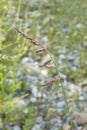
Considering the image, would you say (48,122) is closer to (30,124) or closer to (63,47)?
(30,124)

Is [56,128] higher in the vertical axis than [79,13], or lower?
lower

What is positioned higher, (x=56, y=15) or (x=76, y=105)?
(x=56, y=15)

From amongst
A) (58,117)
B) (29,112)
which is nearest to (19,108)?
(29,112)

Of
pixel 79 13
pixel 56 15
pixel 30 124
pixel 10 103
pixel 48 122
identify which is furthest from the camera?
pixel 56 15

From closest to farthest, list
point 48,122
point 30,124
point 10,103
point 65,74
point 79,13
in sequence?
point 10,103 < point 30,124 < point 48,122 < point 65,74 < point 79,13

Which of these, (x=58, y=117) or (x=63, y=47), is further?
(x=63, y=47)

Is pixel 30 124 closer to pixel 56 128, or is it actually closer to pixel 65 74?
pixel 56 128

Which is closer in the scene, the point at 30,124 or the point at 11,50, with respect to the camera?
the point at 30,124

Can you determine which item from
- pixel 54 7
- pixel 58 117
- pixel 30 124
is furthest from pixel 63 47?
pixel 30 124

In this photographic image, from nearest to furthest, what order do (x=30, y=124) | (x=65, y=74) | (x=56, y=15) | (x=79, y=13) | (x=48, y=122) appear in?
(x=30, y=124)
(x=48, y=122)
(x=65, y=74)
(x=79, y=13)
(x=56, y=15)
